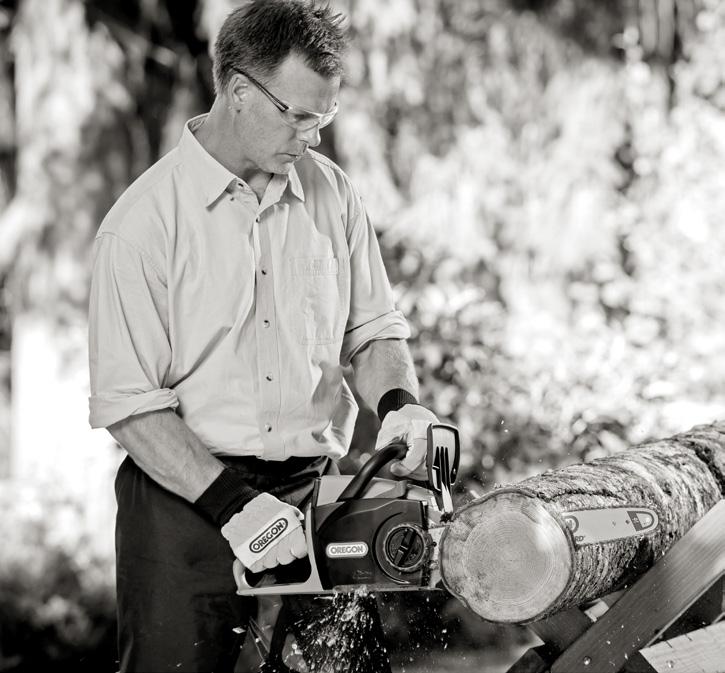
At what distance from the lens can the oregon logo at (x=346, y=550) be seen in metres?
2.20

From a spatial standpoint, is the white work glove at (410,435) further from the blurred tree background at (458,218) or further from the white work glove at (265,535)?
the blurred tree background at (458,218)

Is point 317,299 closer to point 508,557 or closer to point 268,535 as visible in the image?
point 268,535

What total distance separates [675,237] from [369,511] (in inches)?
162

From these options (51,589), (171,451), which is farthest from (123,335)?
(51,589)

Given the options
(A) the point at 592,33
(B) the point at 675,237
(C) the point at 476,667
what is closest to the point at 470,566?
(C) the point at 476,667

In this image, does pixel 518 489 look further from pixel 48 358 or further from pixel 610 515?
pixel 48 358

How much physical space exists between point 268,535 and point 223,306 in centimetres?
54

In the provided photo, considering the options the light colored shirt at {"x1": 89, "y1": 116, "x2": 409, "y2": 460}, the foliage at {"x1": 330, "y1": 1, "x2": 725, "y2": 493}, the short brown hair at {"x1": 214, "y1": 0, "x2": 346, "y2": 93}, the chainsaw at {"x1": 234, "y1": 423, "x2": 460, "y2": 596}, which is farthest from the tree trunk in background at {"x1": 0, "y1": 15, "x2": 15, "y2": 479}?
the chainsaw at {"x1": 234, "y1": 423, "x2": 460, "y2": 596}

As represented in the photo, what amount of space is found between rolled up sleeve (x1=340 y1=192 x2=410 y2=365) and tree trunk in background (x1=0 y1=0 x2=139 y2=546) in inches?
98.6

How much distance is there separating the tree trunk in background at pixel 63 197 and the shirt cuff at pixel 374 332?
2.51m

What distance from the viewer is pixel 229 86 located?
2.42m

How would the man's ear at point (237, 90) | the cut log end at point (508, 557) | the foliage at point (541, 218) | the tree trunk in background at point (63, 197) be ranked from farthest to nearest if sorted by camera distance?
the foliage at point (541, 218) → the tree trunk in background at point (63, 197) → the man's ear at point (237, 90) → the cut log end at point (508, 557)

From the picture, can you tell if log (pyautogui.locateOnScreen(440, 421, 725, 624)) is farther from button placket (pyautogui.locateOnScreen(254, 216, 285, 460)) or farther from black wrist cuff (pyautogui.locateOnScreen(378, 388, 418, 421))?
button placket (pyautogui.locateOnScreen(254, 216, 285, 460))

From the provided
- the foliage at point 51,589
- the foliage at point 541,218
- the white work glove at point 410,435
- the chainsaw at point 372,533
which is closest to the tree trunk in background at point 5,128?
the foliage at point 51,589
